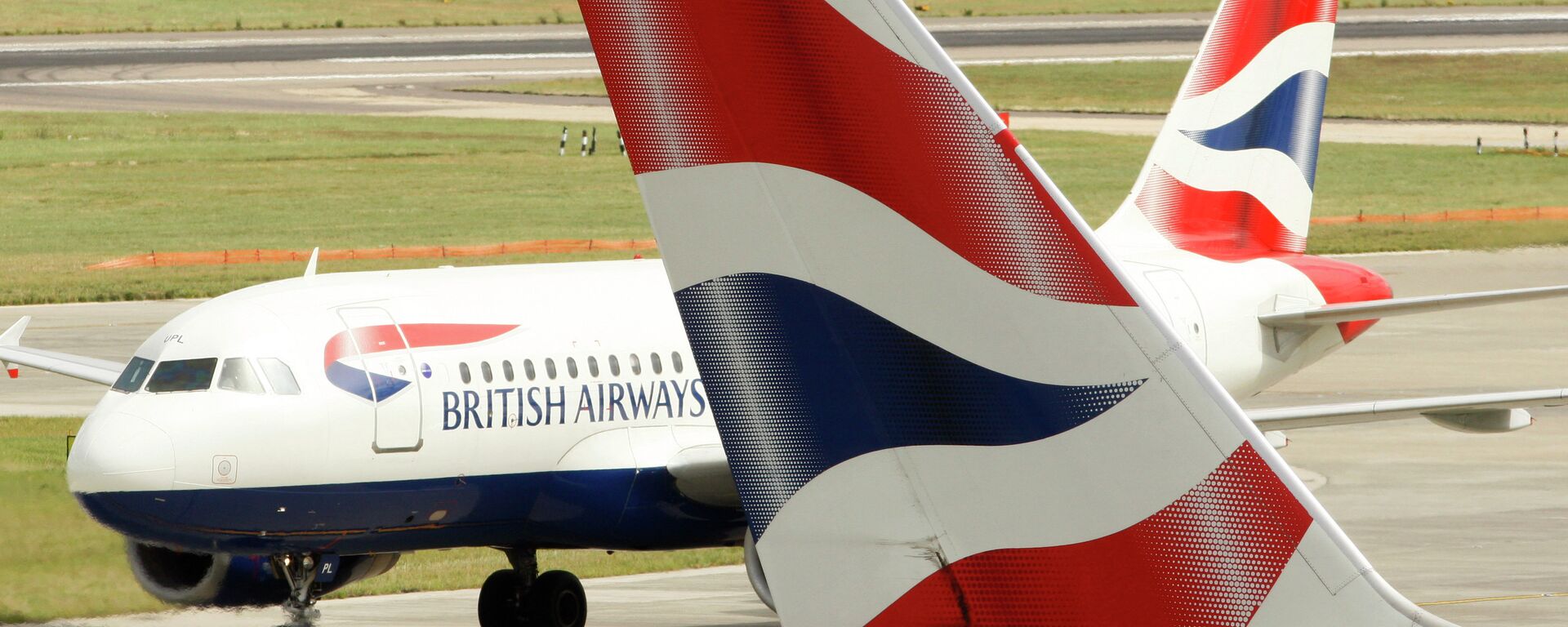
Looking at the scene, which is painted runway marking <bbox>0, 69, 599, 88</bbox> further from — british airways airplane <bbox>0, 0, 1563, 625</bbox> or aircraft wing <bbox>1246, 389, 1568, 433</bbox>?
aircraft wing <bbox>1246, 389, 1568, 433</bbox>

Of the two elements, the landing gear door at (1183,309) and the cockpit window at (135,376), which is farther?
the landing gear door at (1183,309)

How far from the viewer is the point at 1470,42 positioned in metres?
102

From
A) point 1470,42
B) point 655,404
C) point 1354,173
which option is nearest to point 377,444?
point 655,404

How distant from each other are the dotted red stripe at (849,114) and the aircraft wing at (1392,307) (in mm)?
12539

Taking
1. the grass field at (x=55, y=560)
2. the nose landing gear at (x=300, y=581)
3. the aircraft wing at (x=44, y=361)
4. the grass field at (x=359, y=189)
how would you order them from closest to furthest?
the nose landing gear at (x=300, y=581)
the grass field at (x=55, y=560)
the aircraft wing at (x=44, y=361)
the grass field at (x=359, y=189)

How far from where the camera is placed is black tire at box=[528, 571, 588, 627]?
19.1 m

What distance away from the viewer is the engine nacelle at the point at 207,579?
1769cm

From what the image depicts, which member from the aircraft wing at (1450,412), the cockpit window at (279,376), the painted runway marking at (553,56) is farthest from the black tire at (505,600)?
the painted runway marking at (553,56)

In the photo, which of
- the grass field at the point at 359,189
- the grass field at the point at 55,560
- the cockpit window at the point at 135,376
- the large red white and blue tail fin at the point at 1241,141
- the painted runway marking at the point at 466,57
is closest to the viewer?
the cockpit window at the point at 135,376

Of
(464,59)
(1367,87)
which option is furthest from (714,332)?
(464,59)

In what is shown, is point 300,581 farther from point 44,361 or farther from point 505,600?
point 44,361

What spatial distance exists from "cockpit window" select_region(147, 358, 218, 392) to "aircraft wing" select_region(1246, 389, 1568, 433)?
352 inches

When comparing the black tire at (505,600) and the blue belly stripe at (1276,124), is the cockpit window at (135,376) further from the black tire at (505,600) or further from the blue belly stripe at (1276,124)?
the blue belly stripe at (1276,124)

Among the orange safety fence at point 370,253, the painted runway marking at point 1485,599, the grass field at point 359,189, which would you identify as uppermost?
the grass field at point 359,189
